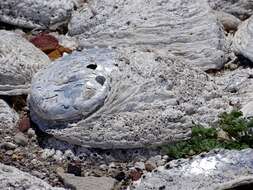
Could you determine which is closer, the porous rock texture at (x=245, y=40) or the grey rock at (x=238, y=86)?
the grey rock at (x=238, y=86)

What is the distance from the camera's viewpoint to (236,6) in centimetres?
489

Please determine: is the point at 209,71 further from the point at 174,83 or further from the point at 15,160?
the point at 15,160

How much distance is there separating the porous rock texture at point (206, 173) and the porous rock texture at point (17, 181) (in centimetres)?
37

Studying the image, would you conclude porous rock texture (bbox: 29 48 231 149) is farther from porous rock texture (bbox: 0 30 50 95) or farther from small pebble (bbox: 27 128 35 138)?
porous rock texture (bbox: 0 30 50 95)

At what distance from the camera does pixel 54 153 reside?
379 centimetres

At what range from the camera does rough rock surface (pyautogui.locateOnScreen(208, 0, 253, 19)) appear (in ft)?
16.0

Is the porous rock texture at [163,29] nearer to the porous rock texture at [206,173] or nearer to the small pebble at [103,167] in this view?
the small pebble at [103,167]

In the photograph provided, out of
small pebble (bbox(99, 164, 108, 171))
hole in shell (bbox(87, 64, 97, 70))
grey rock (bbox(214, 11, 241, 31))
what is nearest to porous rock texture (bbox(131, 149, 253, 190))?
small pebble (bbox(99, 164, 108, 171))

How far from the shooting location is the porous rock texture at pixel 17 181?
10.1ft

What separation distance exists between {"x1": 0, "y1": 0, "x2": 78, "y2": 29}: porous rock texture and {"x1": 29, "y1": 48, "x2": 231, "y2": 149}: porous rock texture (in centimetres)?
87

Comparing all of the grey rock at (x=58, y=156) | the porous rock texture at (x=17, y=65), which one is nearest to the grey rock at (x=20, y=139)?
the grey rock at (x=58, y=156)

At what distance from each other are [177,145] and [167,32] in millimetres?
907

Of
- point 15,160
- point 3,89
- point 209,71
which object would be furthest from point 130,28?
point 15,160

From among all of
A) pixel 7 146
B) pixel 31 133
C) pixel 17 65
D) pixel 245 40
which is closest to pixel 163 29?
pixel 245 40
